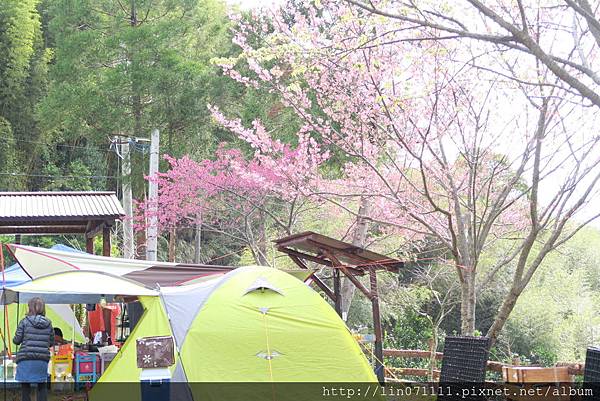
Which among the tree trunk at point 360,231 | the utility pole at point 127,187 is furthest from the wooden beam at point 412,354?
the utility pole at point 127,187

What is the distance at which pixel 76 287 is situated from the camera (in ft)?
20.7

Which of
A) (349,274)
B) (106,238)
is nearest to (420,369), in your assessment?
(349,274)

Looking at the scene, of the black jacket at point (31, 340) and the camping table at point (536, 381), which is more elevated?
the black jacket at point (31, 340)

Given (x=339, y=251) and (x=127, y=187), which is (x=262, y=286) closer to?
(x=339, y=251)

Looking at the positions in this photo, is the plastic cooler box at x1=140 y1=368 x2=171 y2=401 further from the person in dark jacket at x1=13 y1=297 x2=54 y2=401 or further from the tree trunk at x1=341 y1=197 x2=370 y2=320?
the tree trunk at x1=341 y1=197 x2=370 y2=320

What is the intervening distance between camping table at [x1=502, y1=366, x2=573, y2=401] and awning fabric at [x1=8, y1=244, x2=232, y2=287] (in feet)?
10.6

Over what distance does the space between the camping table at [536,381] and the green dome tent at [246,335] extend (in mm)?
1304

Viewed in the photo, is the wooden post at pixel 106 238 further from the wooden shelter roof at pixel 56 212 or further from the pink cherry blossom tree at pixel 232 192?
the pink cherry blossom tree at pixel 232 192

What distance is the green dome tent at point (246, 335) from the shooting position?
6.34 metres

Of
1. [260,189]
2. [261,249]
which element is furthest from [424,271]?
[260,189]

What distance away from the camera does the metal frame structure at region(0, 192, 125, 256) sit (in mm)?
10133

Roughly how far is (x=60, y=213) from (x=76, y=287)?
423 cm

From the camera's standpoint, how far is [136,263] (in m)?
7.99

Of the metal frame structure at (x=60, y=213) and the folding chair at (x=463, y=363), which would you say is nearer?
the folding chair at (x=463, y=363)
